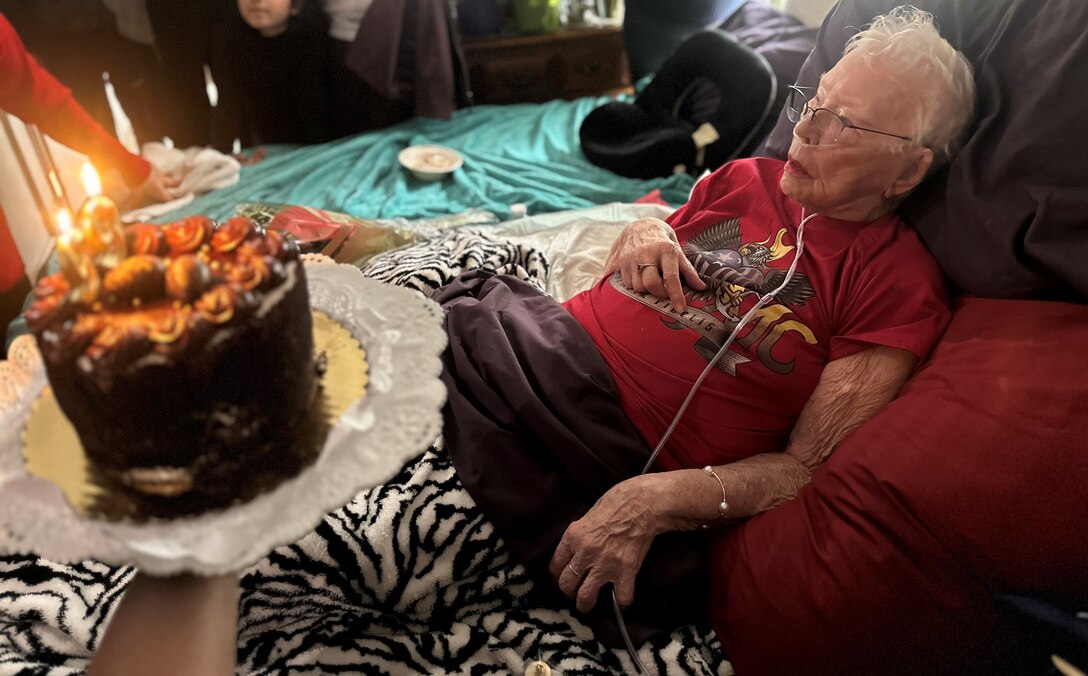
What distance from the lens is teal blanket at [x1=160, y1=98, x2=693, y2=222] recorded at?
216 centimetres

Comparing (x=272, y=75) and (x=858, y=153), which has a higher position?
(x=858, y=153)

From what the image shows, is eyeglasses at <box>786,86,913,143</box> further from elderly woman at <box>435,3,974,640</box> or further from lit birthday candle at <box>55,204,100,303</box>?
lit birthday candle at <box>55,204,100,303</box>

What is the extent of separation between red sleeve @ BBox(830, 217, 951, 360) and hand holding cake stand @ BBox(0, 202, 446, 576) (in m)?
0.69

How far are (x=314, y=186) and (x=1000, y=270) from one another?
2014 millimetres

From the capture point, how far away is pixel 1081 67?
919mm

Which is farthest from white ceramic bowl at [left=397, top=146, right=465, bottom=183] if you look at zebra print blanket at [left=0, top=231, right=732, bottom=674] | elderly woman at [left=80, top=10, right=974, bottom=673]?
zebra print blanket at [left=0, top=231, right=732, bottom=674]

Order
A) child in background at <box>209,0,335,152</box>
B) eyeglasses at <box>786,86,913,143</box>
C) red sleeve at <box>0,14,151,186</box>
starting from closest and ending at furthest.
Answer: eyeglasses at <box>786,86,913,143</box>, red sleeve at <box>0,14,151,186</box>, child in background at <box>209,0,335,152</box>

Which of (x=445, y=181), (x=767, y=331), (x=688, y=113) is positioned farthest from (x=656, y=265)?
(x=688, y=113)

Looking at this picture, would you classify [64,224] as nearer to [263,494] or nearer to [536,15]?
[263,494]

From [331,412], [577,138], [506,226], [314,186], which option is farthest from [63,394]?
[577,138]

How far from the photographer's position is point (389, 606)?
3.25 feet

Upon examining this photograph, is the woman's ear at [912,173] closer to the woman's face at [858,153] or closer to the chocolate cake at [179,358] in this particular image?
the woman's face at [858,153]

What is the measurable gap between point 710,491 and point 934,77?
0.77 m

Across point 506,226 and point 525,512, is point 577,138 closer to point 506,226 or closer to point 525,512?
point 506,226
